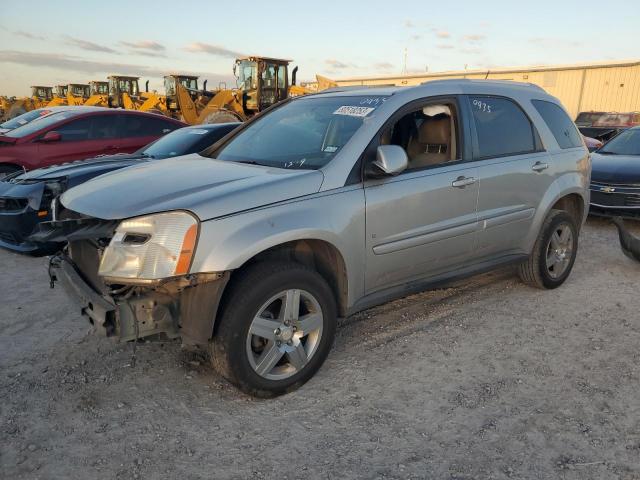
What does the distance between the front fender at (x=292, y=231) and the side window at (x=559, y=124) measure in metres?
2.45

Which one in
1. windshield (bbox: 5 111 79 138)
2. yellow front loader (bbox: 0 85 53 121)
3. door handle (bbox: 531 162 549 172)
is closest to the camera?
door handle (bbox: 531 162 549 172)

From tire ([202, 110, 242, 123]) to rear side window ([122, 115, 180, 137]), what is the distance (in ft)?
22.2

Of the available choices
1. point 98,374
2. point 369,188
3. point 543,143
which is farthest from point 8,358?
point 543,143

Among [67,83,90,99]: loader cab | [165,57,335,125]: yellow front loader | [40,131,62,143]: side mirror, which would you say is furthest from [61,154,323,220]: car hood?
[67,83,90,99]: loader cab

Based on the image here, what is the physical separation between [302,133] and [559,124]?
2620 mm

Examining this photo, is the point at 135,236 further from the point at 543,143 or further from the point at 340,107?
the point at 543,143

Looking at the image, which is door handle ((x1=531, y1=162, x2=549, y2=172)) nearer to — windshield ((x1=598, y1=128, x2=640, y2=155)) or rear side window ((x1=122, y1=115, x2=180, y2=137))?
windshield ((x1=598, y1=128, x2=640, y2=155))

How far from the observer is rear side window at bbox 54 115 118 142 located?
7.95 metres

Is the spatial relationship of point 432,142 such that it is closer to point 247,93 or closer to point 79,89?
point 247,93

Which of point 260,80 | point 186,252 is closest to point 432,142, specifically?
point 186,252

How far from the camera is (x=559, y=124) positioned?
191 inches

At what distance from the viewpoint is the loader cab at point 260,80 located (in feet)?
58.0

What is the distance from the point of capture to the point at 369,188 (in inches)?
130

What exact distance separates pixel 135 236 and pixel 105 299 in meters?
0.40
